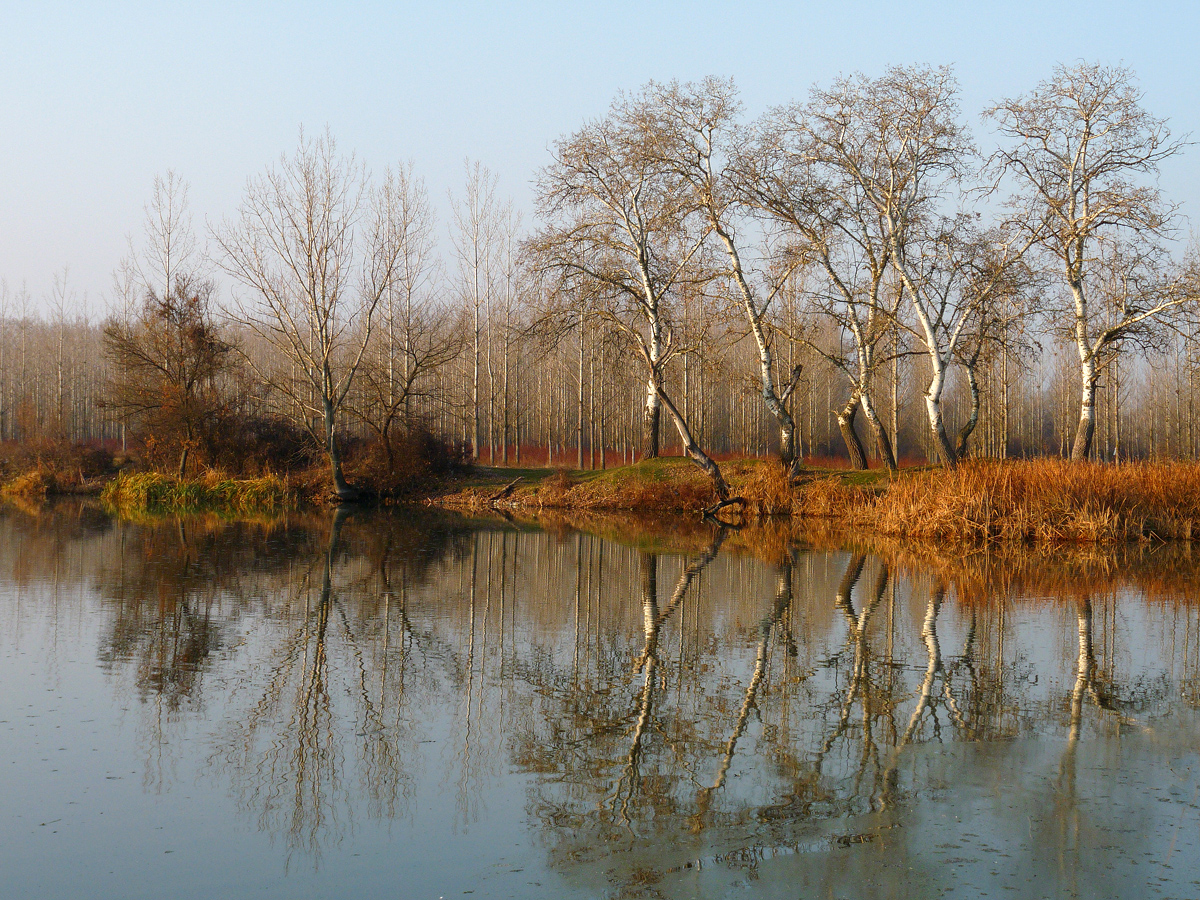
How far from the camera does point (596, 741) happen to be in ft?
19.8

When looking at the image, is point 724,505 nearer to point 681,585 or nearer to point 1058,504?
point 1058,504

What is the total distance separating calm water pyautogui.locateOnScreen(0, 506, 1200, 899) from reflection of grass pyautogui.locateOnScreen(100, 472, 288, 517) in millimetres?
16935

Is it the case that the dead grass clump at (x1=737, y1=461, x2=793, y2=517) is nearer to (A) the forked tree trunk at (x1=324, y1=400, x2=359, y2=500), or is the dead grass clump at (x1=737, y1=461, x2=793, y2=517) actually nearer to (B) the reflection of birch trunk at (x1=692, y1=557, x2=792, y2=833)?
(B) the reflection of birch trunk at (x1=692, y1=557, x2=792, y2=833)

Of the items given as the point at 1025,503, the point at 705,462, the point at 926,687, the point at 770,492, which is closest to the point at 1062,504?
the point at 1025,503

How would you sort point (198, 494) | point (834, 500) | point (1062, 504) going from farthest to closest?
point (198, 494) < point (834, 500) < point (1062, 504)

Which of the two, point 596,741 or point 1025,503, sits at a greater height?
point 1025,503

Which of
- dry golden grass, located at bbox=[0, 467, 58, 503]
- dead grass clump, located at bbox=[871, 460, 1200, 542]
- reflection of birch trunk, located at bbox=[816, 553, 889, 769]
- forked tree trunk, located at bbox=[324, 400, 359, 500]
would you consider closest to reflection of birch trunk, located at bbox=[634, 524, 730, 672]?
reflection of birch trunk, located at bbox=[816, 553, 889, 769]

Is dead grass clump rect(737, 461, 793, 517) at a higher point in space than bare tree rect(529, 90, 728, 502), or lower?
lower

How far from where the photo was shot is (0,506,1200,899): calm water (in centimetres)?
429

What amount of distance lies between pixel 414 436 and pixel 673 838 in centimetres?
2832

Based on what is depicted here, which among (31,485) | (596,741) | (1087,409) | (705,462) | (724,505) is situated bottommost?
(596,741)

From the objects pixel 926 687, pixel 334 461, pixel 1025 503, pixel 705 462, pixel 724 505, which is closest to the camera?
pixel 926 687

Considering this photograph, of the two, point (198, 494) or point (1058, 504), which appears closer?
point (1058, 504)

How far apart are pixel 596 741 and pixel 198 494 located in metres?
26.8
